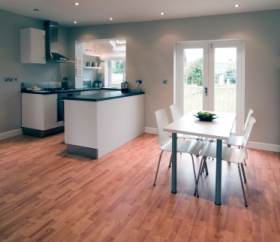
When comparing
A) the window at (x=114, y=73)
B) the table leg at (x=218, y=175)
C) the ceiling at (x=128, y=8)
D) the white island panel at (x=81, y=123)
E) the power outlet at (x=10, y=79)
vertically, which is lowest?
the table leg at (x=218, y=175)

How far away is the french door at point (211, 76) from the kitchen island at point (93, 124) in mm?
1626

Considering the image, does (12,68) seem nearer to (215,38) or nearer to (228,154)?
(215,38)

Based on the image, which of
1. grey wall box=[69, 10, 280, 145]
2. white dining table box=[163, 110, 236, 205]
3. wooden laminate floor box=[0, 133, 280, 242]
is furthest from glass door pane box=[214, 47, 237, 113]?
white dining table box=[163, 110, 236, 205]

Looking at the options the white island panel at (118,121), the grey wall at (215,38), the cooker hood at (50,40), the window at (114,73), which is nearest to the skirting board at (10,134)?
the cooker hood at (50,40)

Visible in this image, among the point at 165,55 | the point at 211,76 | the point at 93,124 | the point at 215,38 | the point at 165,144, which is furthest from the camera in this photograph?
the point at 165,55

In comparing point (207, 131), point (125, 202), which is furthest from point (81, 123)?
point (207, 131)

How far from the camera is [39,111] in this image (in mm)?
5078

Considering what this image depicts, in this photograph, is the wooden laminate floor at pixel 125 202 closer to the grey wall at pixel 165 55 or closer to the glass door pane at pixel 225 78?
the grey wall at pixel 165 55

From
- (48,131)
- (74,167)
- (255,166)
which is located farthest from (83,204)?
(48,131)

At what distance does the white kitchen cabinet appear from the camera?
5.06 m

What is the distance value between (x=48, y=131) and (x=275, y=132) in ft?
15.2

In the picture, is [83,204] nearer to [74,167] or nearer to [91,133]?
[74,167]

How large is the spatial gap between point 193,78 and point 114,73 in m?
3.24

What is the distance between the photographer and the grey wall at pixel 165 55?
4.45 m
